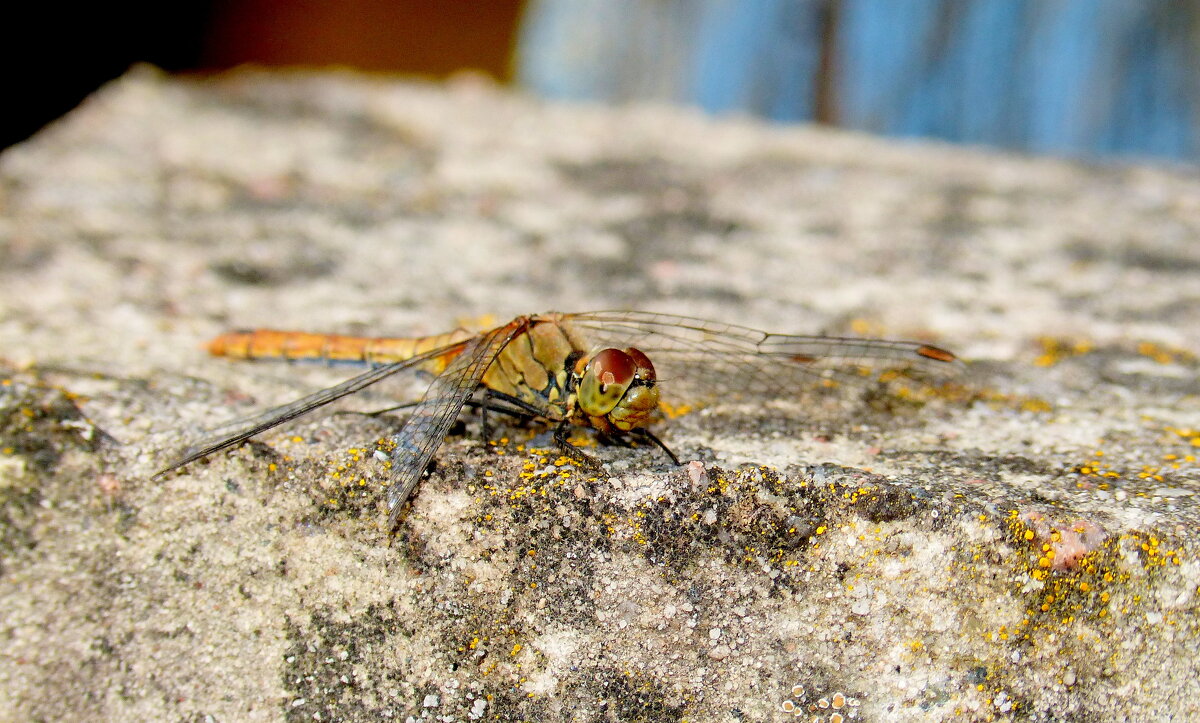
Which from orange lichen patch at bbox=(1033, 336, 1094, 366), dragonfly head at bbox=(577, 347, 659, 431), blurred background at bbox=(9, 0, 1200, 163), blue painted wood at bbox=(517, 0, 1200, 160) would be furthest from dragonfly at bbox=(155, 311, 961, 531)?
blue painted wood at bbox=(517, 0, 1200, 160)

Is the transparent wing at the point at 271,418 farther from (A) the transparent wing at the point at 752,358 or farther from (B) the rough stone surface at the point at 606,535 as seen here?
(A) the transparent wing at the point at 752,358

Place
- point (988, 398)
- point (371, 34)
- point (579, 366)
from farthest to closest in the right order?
point (371, 34)
point (988, 398)
point (579, 366)

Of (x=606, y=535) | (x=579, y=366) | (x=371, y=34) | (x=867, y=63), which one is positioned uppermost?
(x=371, y=34)

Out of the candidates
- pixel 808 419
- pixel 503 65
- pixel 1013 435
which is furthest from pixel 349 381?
pixel 503 65

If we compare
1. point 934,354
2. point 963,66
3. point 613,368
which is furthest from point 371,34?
point 934,354

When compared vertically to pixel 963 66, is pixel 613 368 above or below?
below

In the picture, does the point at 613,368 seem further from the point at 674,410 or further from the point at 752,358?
the point at 752,358

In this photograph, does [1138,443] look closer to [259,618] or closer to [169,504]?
[259,618]
